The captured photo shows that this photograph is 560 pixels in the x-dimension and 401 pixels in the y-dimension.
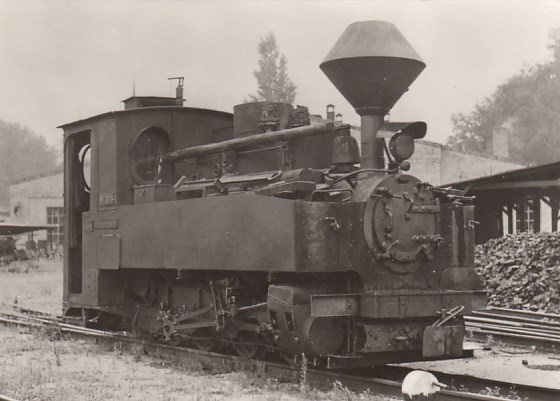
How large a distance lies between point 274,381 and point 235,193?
1.80 m

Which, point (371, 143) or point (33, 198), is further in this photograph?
point (33, 198)

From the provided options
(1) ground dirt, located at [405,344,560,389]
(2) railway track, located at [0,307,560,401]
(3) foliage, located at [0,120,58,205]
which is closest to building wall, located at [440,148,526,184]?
(1) ground dirt, located at [405,344,560,389]

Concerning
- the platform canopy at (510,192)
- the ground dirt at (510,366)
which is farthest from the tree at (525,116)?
the ground dirt at (510,366)

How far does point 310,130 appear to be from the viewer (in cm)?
734

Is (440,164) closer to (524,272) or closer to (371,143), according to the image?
(524,272)

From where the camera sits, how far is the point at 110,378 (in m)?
7.24

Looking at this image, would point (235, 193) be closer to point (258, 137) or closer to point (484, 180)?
point (258, 137)

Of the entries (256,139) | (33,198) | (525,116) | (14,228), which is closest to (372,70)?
(256,139)

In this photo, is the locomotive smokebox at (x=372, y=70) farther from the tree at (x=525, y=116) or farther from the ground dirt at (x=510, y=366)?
the tree at (x=525, y=116)

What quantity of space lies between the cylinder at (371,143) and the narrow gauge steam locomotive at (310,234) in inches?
0.5

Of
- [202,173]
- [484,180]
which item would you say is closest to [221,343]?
[202,173]

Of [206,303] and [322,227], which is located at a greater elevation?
[322,227]

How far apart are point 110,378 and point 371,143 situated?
3252mm

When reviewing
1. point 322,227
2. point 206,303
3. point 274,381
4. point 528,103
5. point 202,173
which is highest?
point 528,103
